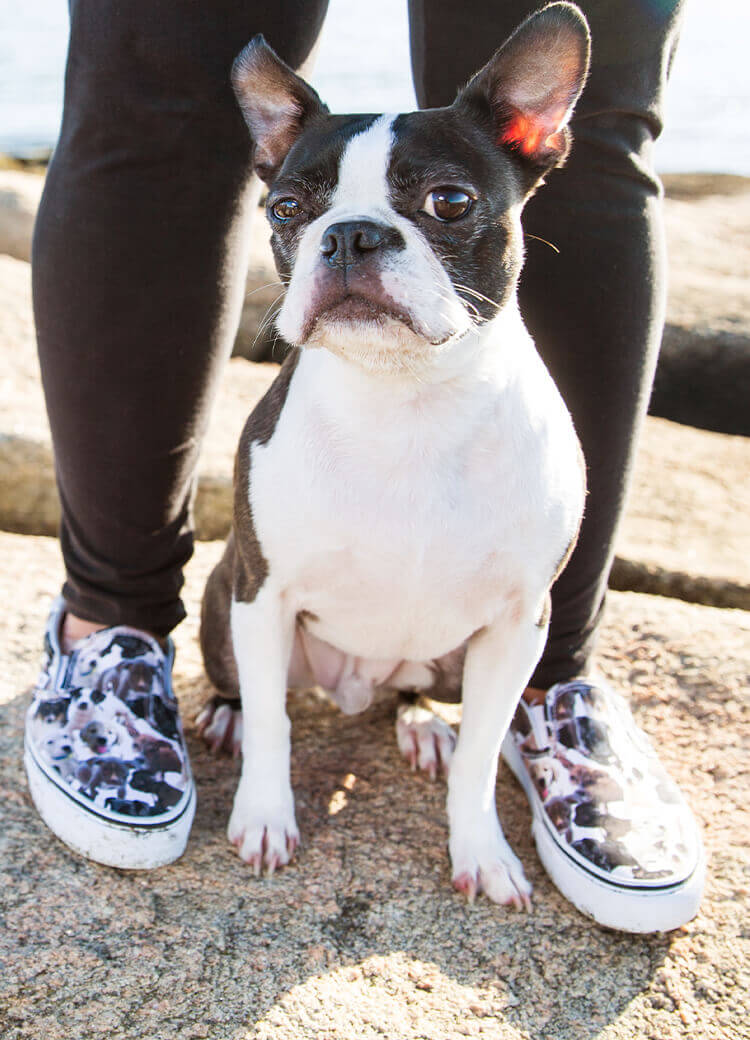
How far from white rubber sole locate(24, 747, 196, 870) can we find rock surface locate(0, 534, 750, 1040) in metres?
0.03

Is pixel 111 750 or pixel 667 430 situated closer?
pixel 111 750

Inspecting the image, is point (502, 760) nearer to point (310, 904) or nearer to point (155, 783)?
point (310, 904)

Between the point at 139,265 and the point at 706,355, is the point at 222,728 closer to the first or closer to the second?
the point at 139,265

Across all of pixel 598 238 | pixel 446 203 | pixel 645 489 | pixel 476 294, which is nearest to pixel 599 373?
pixel 598 238

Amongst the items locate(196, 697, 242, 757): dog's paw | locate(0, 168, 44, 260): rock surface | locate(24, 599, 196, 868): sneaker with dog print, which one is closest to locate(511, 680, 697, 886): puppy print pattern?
locate(196, 697, 242, 757): dog's paw

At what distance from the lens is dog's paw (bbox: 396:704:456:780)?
105 inches

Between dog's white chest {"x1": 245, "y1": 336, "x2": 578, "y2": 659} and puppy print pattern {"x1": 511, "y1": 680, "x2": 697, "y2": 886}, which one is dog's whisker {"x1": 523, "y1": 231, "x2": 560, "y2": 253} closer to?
dog's white chest {"x1": 245, "y1": 336, "x2": 578, "y2": 659}

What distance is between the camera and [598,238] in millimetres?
2361

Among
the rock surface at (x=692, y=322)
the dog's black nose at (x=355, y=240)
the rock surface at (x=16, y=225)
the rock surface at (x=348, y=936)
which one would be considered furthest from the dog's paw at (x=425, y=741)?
the rock surface at (x=16, y=225)

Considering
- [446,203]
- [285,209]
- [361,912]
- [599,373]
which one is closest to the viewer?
[446,203]

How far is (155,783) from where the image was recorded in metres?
2.35

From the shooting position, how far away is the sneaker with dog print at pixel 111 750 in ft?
7.41

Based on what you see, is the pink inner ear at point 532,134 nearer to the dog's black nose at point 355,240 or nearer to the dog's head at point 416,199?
the dog's head at point 416,199

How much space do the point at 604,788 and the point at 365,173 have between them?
1.40 meters
